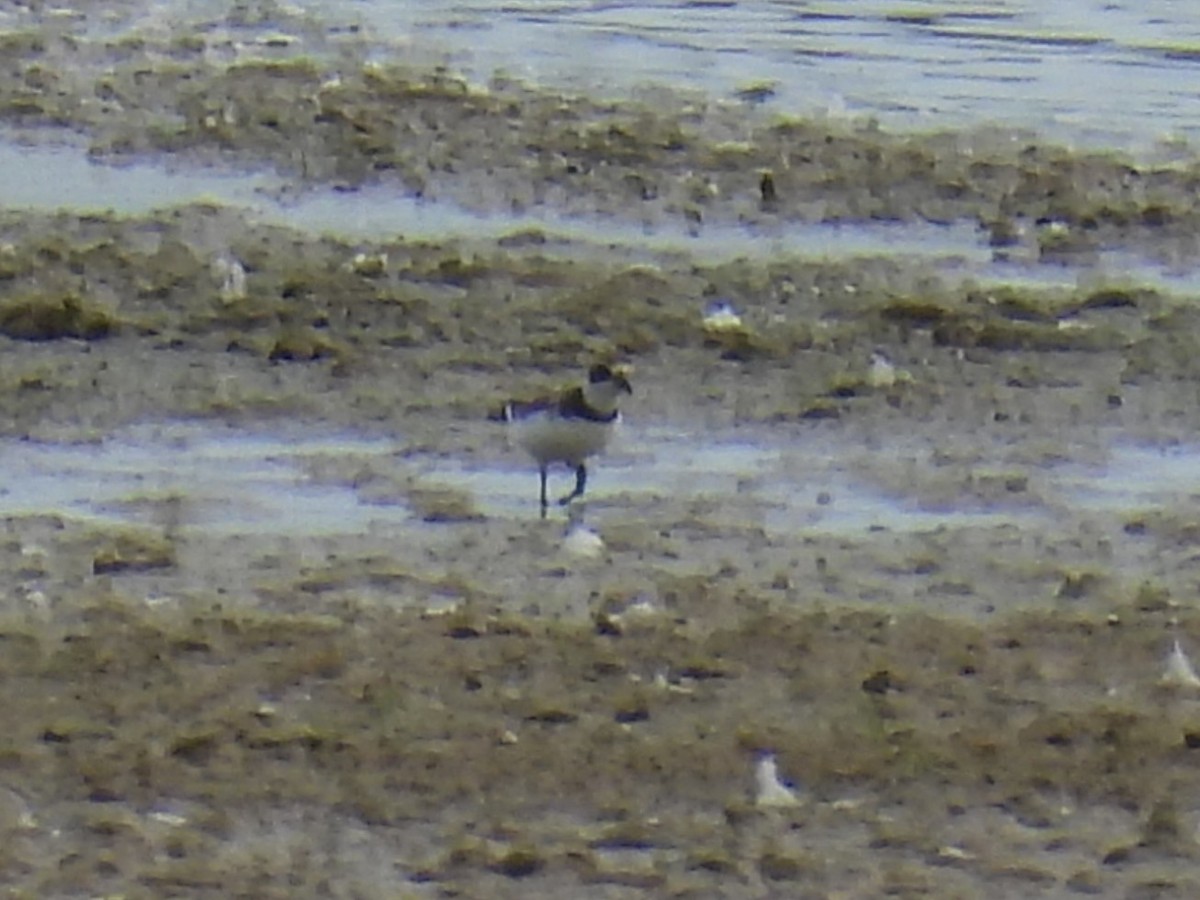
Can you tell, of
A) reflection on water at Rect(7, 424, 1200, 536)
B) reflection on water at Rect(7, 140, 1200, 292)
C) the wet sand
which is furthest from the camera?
reflection on water at Rect(7, 140, 1200, 292)

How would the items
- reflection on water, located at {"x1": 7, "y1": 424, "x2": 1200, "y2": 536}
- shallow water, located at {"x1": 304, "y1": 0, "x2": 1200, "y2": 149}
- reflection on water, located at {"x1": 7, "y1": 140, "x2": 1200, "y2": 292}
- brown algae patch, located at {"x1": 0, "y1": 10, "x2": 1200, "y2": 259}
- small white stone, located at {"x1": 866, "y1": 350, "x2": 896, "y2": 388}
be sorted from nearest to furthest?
reflection on water, located at {"x1": 7, "y1": 424, "x2": 1200, "y2": 536} → small white stone, located at {"x1": 866, "y1": 350, "x2": 896, "y2": 388} → reflection on water, located at {"x1": 7, "y1": 140, "x2": 1200, "y2": 292} → brown algae patch, located at {"x1": 0, "y1": 10, "x2": 1200, "y2": 259} → shallow water, located at {"x1": 304, "y1": 0, "x2": 1200, "y2": 149}

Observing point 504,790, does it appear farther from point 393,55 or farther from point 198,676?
point 393,55

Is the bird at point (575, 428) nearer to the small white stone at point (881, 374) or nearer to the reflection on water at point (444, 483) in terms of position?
the reflection on water at point (444, 483)

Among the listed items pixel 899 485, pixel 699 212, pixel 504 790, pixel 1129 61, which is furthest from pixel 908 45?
pixel 504 790

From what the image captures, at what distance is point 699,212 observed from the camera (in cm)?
1444

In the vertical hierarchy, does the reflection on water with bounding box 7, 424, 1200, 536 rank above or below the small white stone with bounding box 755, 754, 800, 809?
below

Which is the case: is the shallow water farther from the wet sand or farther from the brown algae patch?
the wet sand

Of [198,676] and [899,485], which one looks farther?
[899,485]

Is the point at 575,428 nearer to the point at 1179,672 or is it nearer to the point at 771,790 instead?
the point at 1179,672

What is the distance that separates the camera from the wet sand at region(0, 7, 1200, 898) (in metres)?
6.73

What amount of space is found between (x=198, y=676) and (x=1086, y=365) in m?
4.99

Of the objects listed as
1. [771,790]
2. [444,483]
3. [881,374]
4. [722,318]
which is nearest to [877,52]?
[722,318]

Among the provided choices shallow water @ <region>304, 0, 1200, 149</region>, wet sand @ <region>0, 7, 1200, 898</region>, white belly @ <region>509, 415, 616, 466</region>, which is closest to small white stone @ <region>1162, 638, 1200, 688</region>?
wet sand @ <region>0, 7, 1200, 898</region>

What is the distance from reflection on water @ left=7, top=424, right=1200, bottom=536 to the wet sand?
3 centimetres
